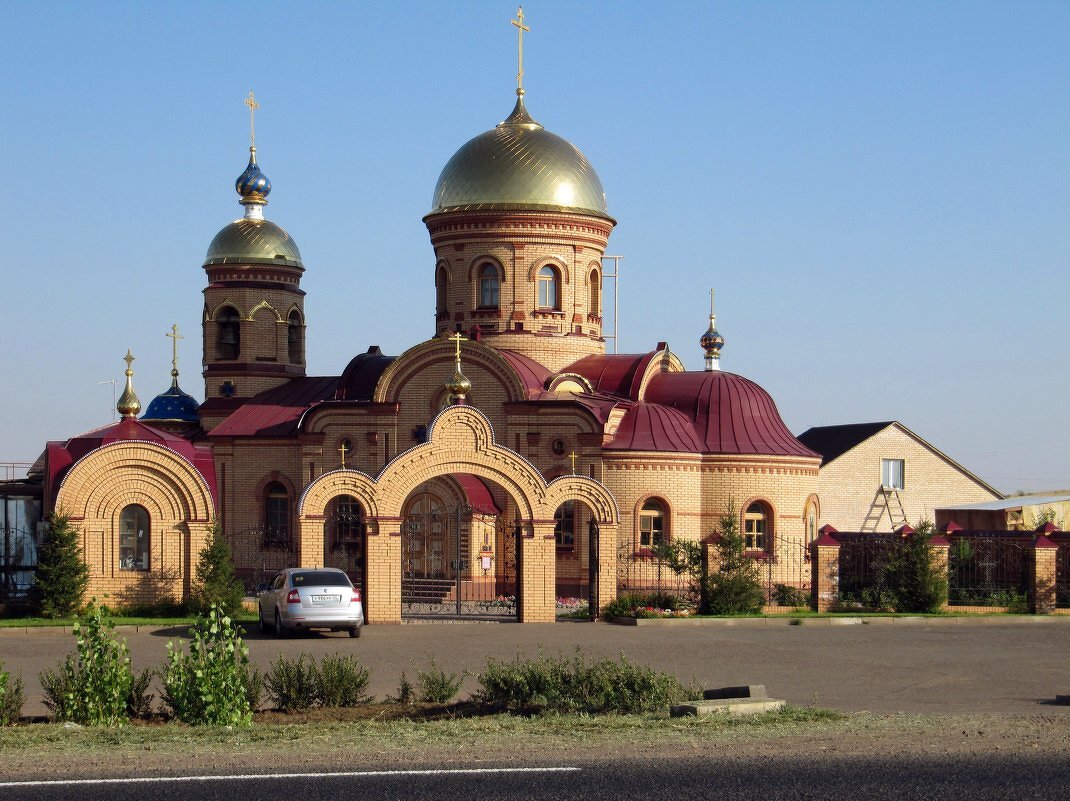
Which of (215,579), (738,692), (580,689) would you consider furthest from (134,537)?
(738,692)

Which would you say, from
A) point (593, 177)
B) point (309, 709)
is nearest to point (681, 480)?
point (593, 177)

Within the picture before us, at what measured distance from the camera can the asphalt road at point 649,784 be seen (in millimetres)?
9234

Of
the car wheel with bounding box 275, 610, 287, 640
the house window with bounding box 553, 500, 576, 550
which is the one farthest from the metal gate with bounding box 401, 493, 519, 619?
the car wheel with bounding box 275, 610, 287, 640

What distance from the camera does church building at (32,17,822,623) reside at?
30.8 meters

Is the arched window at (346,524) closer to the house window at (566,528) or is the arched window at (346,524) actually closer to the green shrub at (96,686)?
the house window at (566,528)

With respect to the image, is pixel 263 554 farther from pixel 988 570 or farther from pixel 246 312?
pixel 988 570

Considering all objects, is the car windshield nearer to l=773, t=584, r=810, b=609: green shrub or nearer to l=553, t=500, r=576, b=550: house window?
l=773, t=584, r=810, b=609: green shrub

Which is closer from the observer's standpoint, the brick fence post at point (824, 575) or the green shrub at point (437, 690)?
the green shrub at point (437, 690)

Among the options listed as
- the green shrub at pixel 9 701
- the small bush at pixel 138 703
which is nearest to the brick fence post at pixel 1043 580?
the small bush at pixel 138 703

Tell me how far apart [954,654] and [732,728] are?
Result: 27.1 ft

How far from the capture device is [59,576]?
2375cm

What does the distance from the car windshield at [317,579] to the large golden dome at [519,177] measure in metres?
14.5

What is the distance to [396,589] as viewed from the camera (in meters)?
23.5

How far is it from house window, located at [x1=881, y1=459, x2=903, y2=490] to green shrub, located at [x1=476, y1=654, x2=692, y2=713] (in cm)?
2983
